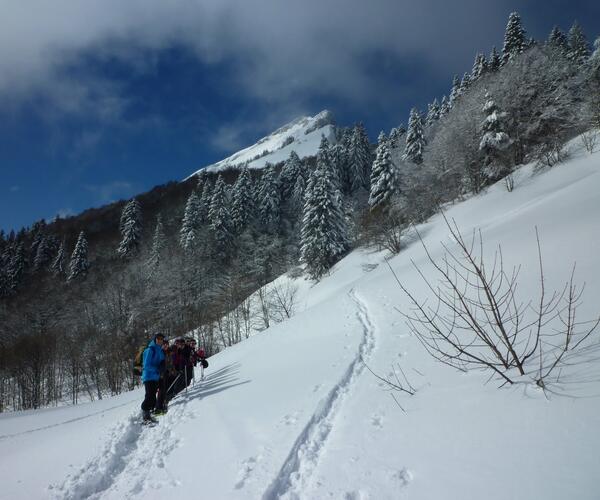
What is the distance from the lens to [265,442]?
423 centimetres

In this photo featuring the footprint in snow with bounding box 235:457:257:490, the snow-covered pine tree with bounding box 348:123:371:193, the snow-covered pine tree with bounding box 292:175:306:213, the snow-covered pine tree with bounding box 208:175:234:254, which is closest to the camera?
the footprint in snow with bounding box 235:457:257:490

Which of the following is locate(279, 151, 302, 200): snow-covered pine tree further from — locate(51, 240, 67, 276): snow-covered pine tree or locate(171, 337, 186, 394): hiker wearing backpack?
locate(171, 337, 186, 394): hiker wearing backpack

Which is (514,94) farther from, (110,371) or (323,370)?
(110,371)

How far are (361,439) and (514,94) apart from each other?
32.2 metres

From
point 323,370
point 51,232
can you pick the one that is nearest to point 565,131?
point 323,370

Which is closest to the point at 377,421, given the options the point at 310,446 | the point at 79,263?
the point at 310,446

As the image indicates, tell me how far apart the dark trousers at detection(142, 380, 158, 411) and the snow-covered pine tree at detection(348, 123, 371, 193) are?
2273 inches

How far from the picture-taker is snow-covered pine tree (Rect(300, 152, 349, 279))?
1198 inches

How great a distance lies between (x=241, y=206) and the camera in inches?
2068

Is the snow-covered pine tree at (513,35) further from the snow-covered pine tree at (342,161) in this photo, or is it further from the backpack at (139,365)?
the backpack at (139,365)

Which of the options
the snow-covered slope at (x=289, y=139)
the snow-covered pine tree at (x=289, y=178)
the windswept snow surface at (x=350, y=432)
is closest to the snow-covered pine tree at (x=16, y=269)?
the snow-covered pine tree at (x=289, y=178)

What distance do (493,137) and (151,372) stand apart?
26.5 m

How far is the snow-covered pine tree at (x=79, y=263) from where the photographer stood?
59.5 m

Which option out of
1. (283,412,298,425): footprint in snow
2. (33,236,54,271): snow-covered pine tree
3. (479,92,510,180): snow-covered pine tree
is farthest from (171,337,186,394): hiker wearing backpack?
(33,236,54,271): snow-covered pine tree
